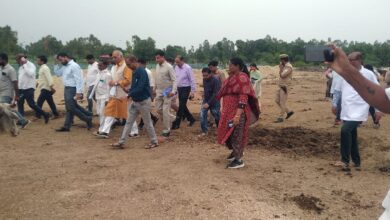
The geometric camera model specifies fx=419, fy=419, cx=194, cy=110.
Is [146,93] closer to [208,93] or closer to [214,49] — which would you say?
[208,93]

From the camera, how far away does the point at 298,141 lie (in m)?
8.29

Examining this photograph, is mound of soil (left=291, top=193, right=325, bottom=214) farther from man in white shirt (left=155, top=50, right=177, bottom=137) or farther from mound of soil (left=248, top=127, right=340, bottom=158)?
man in white shirt (left=155, top=50, right=177, bottom=137)

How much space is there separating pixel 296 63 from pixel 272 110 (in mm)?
52393

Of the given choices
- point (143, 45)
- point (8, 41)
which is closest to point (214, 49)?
point (143, 45)

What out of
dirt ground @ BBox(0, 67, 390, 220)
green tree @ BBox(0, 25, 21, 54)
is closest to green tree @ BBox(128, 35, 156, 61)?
green tree @ BBox(0, 25, 21, 54)

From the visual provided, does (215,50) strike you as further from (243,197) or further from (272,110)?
(243,197)

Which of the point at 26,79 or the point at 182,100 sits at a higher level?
the point at 26,79

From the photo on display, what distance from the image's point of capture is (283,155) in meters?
7.26

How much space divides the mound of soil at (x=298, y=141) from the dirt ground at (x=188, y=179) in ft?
0.06

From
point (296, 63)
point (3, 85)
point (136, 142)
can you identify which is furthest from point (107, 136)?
point (296, 63)

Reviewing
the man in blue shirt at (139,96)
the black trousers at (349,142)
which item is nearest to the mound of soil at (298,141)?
the black trousers at (349,142)

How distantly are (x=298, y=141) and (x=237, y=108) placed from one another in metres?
2.63

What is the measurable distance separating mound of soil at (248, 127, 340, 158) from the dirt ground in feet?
0.06

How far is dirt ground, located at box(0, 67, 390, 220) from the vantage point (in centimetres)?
461
